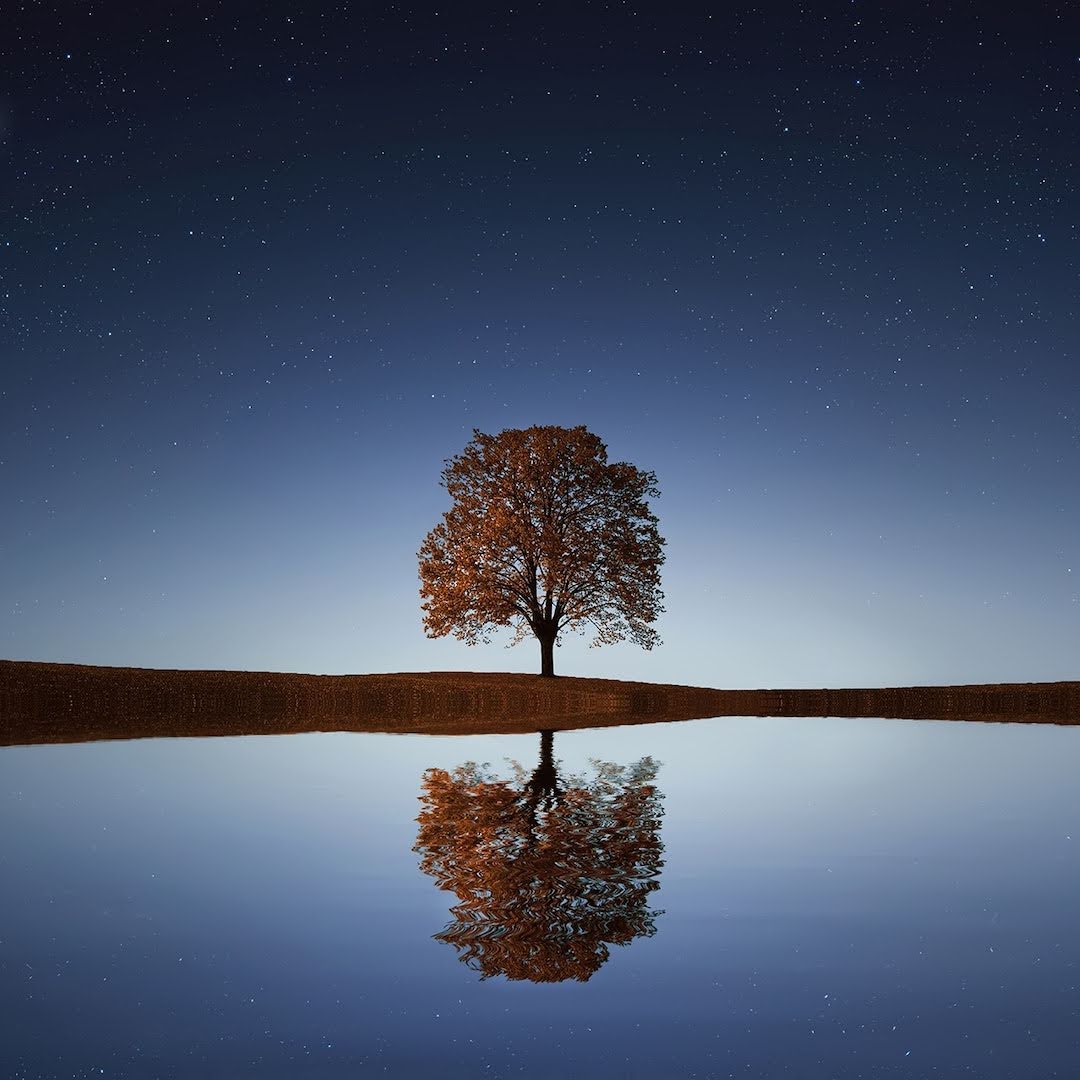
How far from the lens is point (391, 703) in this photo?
40.3 m

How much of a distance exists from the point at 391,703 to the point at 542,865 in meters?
31.8

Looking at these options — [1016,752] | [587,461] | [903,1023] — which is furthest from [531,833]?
[587,461]

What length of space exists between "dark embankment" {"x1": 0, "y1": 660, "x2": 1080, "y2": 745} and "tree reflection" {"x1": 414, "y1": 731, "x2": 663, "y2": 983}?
529 inches

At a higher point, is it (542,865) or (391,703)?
(391,703)

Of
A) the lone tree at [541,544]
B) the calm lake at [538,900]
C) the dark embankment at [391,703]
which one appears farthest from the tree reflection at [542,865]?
the lone tree at [541,544]

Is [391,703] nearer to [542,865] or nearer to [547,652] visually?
[547,652]

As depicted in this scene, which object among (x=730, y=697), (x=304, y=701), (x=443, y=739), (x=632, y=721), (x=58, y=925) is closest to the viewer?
(x=58, y=925)

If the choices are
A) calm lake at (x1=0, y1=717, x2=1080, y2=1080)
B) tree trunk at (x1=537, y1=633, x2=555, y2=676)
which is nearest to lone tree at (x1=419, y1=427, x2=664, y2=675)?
tree trunk at (x1=537, y1=633, x2=555, y2=676)

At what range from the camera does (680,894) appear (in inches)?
327

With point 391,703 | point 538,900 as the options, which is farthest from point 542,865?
point 391,703

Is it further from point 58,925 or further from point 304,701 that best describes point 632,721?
point 58,925

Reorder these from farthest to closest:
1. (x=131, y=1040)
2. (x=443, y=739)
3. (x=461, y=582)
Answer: (x=461, y=582)
(x=443, y=739)
(x=131, y=1040)

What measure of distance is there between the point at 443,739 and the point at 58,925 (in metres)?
17.4

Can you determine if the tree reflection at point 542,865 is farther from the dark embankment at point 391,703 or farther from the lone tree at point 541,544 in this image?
the lone tree at point 541,544
